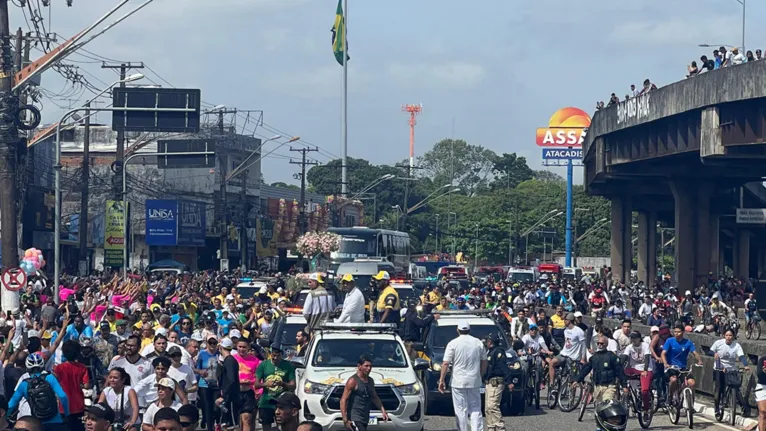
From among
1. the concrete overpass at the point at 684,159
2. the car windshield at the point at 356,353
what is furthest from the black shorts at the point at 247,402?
the concrete overpass at the point at 684,159

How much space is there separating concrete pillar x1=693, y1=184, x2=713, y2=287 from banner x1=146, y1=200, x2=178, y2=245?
31.7 meters

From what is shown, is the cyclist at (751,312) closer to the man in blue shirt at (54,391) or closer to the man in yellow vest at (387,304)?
the man in yellow vest at (387,304)

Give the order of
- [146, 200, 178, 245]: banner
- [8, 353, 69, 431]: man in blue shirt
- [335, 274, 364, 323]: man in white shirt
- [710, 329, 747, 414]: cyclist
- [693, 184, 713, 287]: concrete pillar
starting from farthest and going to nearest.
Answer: [146, 200, 178, 245]: banner
[693, 184, 713, 287]: concrete pillar
[335, 274, 364, 323]: man in white shirt
[710, 329, 747, 414]: cyclist
[8, 353, 69, 431]: man in blue shirt

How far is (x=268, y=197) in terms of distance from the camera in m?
98.0

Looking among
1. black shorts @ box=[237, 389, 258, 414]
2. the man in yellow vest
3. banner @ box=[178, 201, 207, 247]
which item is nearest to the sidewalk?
the man in yellow vest

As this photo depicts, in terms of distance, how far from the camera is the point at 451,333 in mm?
21422

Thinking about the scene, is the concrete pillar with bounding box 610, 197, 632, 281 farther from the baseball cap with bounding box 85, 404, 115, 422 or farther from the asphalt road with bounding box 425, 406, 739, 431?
the baseball cap with bounding box 85, 404, 115, 422

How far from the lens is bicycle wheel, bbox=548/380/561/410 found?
71.7ft

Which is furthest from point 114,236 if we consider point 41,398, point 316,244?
point 41,398

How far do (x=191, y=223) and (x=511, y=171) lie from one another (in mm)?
85625

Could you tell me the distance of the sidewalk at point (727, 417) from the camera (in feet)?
62.8

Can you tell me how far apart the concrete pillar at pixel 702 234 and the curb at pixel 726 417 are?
98.4 feet

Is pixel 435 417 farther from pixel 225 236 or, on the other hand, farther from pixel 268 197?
pixel 268 197

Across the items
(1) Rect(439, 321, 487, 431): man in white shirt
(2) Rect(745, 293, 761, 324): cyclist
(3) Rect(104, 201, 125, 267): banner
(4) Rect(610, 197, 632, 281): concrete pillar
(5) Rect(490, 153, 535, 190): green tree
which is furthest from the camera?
(5) Rect(490, 153, 535, 190): green tree
